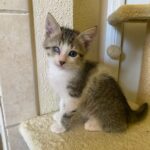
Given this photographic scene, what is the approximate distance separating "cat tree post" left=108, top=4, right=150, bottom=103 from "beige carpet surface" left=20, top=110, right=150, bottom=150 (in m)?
0.19

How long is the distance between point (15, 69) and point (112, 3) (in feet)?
1.95

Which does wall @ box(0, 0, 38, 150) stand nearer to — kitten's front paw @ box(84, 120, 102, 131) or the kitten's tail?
kitten's front paw @ box(84, 120, 102, 131)

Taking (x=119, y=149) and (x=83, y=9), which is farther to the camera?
(x=83, y=9)

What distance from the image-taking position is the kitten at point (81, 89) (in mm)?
667

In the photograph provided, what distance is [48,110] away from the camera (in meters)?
0.83

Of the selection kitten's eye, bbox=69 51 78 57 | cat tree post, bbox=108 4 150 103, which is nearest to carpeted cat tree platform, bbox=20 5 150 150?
cat tree post, bbox=108 4 150 103

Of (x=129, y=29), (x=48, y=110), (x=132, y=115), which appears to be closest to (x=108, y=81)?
(x=132, y=115)

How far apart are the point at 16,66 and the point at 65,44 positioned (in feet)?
0.68

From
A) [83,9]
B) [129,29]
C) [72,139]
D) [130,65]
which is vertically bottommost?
[72,139]

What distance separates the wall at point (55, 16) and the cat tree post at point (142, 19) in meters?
0.12

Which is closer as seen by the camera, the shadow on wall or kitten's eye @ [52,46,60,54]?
kitten's eye @ [52,46,60,54]

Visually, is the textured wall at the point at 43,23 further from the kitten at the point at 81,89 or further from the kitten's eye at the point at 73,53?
the kitten's eye at the point at 73,53

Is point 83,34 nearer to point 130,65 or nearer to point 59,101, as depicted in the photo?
point 59,101

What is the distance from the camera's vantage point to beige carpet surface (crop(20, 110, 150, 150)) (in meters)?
0.62
